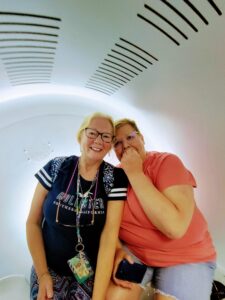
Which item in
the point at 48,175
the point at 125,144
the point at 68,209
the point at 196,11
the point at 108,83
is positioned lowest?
the point at 68,209

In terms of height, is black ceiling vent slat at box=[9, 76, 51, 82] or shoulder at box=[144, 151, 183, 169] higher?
black ceiling vent slat at box=[9, 76, 51, 82]

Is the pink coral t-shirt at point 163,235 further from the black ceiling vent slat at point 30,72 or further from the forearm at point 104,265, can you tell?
the black ceiling vent slat at point 30,72

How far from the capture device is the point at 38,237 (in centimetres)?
150

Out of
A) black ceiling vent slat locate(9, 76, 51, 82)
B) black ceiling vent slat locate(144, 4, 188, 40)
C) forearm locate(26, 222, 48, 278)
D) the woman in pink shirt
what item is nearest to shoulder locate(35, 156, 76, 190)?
forearm locate(26, 222, 48, 278)

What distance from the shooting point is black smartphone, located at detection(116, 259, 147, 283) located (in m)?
1.32

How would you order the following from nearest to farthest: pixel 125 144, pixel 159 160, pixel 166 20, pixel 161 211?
pixel 166 20, pixel 161 211, pixel 159 160, pixel 125 144

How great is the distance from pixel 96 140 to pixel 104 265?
0.63 metres

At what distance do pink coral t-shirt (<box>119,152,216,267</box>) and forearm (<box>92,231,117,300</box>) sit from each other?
0.11m

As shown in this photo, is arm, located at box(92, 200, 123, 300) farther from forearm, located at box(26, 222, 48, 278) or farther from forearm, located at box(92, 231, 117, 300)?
forearm, located at box(26, 222, 48, 278)

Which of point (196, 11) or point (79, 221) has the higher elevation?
point (196, 11)

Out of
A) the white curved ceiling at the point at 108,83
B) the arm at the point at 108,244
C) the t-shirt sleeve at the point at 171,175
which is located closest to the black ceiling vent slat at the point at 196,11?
the white curved ceiling at the point at 108,83

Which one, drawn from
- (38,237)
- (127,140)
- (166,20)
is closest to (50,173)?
(38,237)

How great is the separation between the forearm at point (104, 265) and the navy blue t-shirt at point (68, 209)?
3.0 inches

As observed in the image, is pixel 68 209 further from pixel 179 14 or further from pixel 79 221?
pixel 179 14
